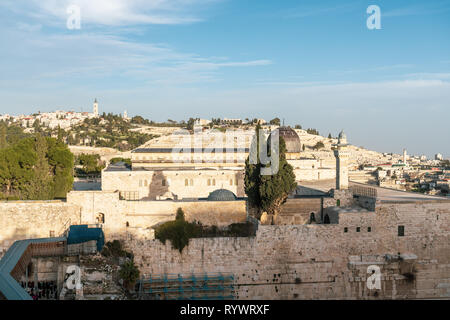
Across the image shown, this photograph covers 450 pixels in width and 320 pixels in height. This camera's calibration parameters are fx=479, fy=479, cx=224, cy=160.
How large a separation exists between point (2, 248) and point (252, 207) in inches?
422

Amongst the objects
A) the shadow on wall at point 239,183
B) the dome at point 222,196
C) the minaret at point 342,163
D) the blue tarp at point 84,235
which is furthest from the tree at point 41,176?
the minaret at point 342,163

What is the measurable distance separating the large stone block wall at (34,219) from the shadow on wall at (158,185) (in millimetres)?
7030

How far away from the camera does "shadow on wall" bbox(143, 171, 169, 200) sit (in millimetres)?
27000

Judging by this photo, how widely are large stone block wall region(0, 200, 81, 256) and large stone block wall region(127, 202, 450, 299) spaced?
3.60 m

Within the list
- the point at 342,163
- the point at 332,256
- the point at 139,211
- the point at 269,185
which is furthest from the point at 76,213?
the point at 342,163

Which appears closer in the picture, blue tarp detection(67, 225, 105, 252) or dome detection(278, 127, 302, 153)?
blue tarp detection(67, 225, 105, 252)

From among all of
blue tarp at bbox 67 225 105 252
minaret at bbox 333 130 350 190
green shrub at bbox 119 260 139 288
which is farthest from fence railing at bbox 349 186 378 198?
blue tarp at bbox 67 225 105 252

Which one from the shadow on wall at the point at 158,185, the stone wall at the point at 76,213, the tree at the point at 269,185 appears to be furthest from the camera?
the shadow on wall at the point at 158,185

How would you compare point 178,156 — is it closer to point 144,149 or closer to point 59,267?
point 144,149

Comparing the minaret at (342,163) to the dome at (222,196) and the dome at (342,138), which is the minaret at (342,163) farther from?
the dome at (222,196)

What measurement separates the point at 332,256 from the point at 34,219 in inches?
496

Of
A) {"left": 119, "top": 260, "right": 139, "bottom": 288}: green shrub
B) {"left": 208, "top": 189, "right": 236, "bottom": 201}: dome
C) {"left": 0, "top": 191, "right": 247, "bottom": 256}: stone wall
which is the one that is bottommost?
{"left": 119, "top": 260, "right": 139, "bottom": 288}: green shrub

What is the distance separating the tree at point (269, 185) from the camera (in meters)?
19.8

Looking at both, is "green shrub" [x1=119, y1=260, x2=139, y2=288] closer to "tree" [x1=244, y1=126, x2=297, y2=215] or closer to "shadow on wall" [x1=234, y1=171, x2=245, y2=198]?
"tree" [x1=244, y1=126, x2=297, y2=215]
